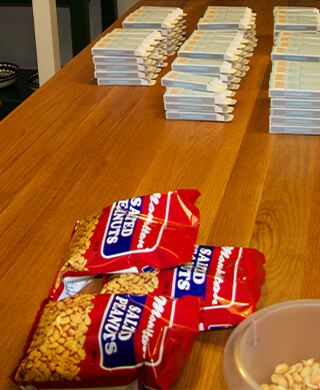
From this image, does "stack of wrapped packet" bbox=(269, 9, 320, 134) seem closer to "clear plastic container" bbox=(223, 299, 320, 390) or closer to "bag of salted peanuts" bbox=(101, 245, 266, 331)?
"bag of salted peanuts" bbox=(101, 245, 266, 331)

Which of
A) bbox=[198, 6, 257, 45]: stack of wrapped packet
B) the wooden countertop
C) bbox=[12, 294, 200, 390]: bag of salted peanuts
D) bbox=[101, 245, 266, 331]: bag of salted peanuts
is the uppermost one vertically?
bbox=[12, 294, 200, 390]: bag of salted peanuts

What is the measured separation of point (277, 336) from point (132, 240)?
0.29 metres

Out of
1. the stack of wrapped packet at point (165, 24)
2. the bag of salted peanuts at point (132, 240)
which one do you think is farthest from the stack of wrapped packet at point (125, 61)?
the bag of salted peanuts at point (132, 240)

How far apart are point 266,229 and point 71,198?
0.44m

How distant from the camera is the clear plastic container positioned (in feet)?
2.64

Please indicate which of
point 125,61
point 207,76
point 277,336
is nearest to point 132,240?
point 277,336

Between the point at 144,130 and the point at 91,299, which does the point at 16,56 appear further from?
the point at 91,299

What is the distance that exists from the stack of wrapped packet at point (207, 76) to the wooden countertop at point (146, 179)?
0.04 metres

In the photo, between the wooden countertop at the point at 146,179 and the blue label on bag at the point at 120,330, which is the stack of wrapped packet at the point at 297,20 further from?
the blue label on bag at the point at 120,330

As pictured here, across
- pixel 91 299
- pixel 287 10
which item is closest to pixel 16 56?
pixel 287 10

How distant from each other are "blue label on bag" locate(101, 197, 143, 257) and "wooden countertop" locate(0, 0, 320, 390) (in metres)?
0.15

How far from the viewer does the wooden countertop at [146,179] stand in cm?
103

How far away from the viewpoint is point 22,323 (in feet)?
3.20

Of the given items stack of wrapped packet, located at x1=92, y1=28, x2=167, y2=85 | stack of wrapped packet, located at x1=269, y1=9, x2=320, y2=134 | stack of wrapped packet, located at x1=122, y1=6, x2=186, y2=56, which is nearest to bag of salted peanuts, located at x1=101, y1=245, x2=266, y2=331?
stack of wrapped packet, located at x1=269, y1=9, x2=320, y2=134
